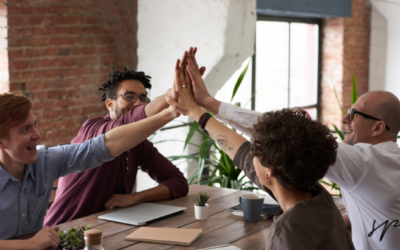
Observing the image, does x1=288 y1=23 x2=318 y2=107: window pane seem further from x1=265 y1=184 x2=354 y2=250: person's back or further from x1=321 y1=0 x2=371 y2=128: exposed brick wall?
x1=265 y1=184 x2=354 y2=250: person's back

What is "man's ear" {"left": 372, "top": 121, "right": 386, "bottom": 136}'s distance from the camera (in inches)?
71.4

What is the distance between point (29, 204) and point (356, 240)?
1.32m

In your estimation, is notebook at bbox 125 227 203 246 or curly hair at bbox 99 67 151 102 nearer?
notebook at bbox 125 227 203 246

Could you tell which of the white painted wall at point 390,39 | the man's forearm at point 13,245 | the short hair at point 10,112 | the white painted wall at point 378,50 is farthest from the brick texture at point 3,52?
the white painted wall at point 378,50

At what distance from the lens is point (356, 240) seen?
5.90 ft

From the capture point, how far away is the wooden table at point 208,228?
1603mm

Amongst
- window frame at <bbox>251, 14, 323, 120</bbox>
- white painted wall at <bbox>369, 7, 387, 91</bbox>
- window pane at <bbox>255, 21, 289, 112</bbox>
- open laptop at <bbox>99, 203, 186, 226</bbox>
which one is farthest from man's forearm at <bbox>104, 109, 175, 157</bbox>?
white painted wall at <bbox>369, 7, 387, 91</bbox>

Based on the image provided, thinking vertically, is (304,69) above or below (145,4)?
below

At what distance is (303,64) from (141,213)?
500 centimetres

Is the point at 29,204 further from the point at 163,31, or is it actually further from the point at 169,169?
the point at 163,31

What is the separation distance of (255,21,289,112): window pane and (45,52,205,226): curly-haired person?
133 inches

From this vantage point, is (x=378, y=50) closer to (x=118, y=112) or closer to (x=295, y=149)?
(x=118, y=112)

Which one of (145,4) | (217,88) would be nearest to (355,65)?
(217,88)

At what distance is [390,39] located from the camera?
21.5 ft
